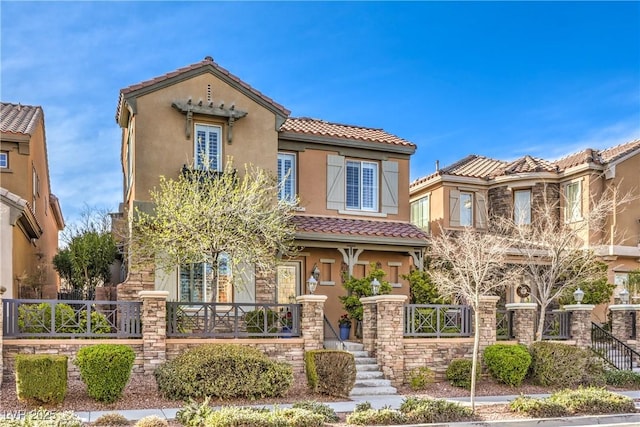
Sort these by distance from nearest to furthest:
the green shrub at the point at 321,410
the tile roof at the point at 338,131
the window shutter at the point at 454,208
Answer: the green shrub at the point at 321,410, the tile roof at the point at 338,131, the window shutter at the point at 454,208

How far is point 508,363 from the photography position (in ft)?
49.4

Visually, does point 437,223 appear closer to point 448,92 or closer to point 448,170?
point 448,170

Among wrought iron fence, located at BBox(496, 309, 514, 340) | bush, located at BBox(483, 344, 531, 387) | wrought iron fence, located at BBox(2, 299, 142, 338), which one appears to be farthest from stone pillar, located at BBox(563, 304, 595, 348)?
wrought iron fence, located at BBox(2, 299, 142, 338)

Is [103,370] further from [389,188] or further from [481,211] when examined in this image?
[481,211]

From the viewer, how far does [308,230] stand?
18.7m

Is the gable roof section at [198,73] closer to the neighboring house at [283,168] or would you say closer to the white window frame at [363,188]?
the neighboring house at [283,168]

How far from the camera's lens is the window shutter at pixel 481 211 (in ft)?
84.3

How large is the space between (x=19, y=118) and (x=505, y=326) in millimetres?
17255

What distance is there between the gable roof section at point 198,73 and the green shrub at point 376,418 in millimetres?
10677

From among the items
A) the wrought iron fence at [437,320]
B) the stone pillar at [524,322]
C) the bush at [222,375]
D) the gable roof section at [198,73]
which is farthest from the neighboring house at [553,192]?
the bush at [222,375]

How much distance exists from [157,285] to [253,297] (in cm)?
270

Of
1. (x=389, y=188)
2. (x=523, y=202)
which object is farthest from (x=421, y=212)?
(x=389, y=188)

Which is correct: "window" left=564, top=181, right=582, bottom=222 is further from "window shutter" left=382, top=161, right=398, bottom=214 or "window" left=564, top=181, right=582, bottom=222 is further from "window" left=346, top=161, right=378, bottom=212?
"window" left=346, top=161, right=378, bottom=212

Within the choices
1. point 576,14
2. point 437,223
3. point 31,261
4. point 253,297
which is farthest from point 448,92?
point 31,261
